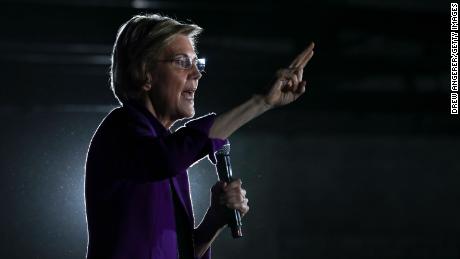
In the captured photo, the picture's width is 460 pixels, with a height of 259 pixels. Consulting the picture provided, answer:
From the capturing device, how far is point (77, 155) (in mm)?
4059

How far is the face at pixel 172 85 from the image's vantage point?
1.35m

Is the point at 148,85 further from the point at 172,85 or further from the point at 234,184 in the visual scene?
the point at 234,184

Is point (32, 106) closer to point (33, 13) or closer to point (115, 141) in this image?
point (33, 13)

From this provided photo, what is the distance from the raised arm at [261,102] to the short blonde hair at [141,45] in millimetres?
252

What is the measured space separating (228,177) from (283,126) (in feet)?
12.8

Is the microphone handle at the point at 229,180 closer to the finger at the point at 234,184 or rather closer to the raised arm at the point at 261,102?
the finger at the point at 234,184

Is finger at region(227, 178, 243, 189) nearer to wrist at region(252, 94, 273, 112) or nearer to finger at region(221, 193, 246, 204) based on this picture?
finger at region(221, 193, 246, 204)

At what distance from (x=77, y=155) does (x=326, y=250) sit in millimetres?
2256

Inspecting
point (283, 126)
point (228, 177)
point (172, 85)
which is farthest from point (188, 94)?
point (283, 126)

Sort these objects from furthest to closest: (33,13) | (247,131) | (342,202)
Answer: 1. (342,202)
2. (247,131)
3. (33,13)

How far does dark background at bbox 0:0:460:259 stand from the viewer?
3793 millimetres

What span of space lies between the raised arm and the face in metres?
0.21

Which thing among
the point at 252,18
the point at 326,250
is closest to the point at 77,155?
the point at 252,18

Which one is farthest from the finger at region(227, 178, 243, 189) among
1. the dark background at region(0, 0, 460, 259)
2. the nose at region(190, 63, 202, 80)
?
the dark background at region(0, 0, 460, 259)
